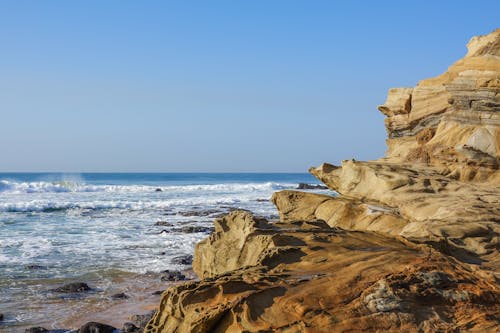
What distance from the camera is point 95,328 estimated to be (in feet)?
29.6

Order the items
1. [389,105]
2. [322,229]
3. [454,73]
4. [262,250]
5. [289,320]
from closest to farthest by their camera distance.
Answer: [289,320] < [262,250] < [322,229] < [454,73] < [389,105]

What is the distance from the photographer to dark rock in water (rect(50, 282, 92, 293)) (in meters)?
12.0

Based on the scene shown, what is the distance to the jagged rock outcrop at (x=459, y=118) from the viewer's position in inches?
510

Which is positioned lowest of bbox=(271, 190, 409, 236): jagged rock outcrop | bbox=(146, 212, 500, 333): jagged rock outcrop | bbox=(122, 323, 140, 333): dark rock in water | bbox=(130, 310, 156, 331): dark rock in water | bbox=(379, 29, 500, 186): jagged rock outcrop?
bbox=(122, 323, 140, 333): dark rock in water

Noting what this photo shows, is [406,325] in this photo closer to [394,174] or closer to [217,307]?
[217,307]

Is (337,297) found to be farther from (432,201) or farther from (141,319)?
(432,201)

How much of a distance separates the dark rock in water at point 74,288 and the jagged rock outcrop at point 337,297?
6.57m

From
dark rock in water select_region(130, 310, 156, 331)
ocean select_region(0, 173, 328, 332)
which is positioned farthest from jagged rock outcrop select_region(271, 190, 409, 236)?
ocean select_region(0, 173, 328, 332)

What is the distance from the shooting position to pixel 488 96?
43.6 feet

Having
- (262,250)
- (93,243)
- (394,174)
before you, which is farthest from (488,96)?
(93,243)

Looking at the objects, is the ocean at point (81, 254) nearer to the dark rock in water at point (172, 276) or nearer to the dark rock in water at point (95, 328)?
the dark rock in water at point (172, 276)

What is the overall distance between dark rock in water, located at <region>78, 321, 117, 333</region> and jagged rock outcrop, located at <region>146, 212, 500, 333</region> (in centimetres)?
332

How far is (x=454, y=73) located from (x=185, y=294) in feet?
37.5

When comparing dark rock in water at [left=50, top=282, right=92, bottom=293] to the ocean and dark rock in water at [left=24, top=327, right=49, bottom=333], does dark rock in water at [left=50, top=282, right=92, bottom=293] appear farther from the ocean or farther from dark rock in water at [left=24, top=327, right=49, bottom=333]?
dark rock in water at [left=24, top=327, right=49, bottom=333]
